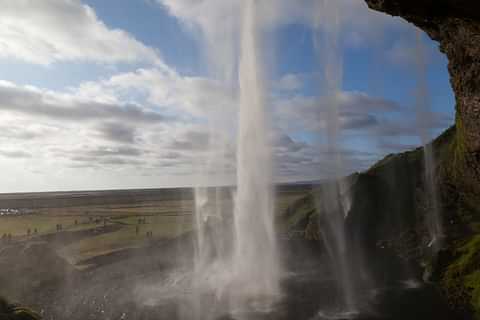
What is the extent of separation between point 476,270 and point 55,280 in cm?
4606

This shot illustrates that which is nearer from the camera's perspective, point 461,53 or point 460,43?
point 460,43

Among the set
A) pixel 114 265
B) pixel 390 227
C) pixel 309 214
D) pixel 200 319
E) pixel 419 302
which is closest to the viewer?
pixel 200 319

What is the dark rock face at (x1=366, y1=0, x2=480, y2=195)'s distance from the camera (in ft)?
45.9

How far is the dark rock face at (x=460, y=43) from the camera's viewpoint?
45.9ft

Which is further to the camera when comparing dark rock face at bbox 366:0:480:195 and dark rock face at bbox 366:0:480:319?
dark rock face at bbox 366:0:480:195

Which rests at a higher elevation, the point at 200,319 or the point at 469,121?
the point at 469,121

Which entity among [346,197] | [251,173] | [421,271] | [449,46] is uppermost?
[449,46]

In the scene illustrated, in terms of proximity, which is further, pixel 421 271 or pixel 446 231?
pixel 446 231

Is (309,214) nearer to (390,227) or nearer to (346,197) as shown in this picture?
(346,197)

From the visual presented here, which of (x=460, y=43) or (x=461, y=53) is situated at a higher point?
(x=460, y=43)

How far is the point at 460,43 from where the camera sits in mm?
15695

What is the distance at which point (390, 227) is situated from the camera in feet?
195

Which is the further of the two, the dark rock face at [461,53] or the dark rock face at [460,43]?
the dark rock face at [460,43]

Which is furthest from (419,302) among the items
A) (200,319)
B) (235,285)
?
(200,319)
